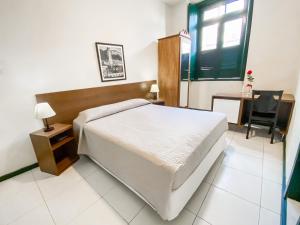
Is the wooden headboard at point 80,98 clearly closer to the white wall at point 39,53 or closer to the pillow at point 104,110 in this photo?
the white wall at point 39,53

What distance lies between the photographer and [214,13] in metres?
3.44

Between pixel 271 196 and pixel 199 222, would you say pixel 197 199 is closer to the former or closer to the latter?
pixel 199 222

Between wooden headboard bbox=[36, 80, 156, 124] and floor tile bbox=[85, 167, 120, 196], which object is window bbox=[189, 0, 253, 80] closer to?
wooden headboard bbox=[36, 80, 156, 124]

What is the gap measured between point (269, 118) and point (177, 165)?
7.37 feet

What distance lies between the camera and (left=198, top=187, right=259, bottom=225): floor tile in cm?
119

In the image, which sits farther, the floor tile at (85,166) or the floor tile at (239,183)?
the floor tile at (85,166)

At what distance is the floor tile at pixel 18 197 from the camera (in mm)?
1351

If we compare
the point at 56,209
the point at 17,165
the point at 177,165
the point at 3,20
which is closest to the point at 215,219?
the point at 177,165

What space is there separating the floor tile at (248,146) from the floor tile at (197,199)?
1069 mm

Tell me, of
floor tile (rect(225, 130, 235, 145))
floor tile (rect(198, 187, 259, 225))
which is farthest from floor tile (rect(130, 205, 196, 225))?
floor tile (rect(225, 130, 235, 145))

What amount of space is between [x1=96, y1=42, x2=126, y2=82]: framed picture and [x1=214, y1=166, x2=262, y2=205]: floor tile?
239 cm

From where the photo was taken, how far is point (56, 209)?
137 centimetres

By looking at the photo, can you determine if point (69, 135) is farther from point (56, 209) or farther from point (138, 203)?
point (138, 203)

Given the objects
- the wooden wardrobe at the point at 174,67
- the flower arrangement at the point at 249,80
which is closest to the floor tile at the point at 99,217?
the wooden wardrobe at the point at 174,67
